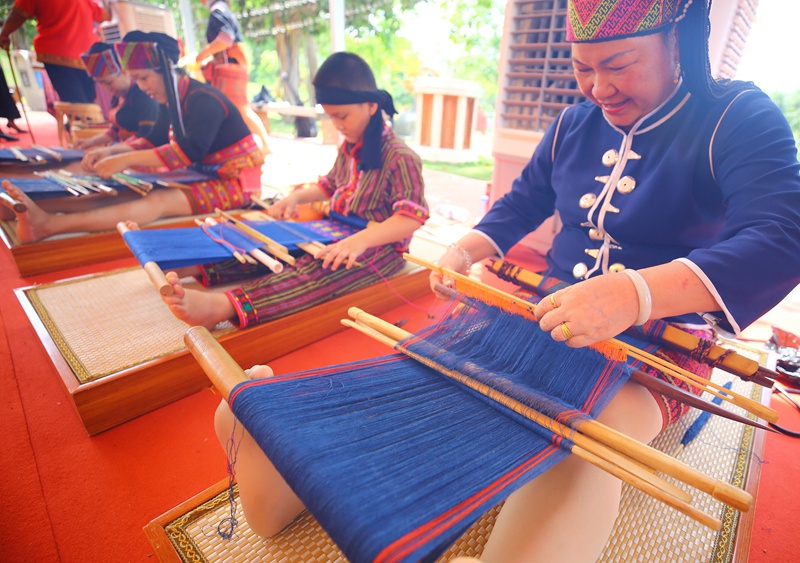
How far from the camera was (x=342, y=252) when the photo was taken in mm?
1761

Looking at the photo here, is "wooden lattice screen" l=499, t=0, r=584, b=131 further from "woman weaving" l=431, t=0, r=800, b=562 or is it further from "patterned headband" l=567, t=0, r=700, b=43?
"patterned headband" l=567, t=0, r=700, b=43

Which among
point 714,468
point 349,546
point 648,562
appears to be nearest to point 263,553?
point 349,546

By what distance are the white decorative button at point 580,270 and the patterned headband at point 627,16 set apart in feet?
1.73

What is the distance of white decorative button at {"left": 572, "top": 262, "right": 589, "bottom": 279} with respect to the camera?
112 cm

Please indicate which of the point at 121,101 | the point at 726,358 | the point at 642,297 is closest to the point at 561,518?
the point at 642,297

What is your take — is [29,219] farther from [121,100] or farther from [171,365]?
[121,100]

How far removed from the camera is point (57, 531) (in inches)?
41.6

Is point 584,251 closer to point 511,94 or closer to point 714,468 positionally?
point 714,468

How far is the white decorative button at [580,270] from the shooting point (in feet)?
3.66

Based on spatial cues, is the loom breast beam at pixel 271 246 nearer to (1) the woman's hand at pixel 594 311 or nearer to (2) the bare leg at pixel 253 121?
(1) the woman's hand at pixel 594 311

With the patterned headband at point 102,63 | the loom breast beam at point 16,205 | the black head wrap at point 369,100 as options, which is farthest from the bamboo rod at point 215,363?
the patterned headband at point 102,63

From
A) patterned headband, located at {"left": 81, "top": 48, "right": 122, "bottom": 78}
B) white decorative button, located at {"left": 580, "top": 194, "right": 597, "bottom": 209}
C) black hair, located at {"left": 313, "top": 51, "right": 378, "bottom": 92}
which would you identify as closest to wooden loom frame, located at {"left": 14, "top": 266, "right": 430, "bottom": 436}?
black hair, located at {"left": 313, "top": 51, "right": 378, "bottom": 92}

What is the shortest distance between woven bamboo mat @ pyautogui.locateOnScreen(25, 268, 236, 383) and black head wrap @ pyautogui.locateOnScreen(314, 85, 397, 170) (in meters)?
0.95

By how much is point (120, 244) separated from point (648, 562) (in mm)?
2918
